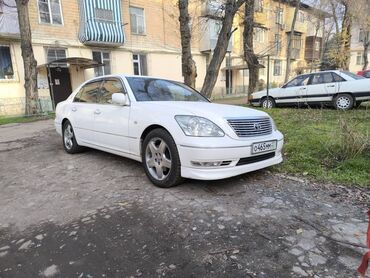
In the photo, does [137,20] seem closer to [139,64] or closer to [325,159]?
[139,64]

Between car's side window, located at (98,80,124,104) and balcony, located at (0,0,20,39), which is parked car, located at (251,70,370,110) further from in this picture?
balcony, located at (0,0,20,39)

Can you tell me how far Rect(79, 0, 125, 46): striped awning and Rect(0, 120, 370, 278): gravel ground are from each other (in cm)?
1475

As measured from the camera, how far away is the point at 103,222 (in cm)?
300

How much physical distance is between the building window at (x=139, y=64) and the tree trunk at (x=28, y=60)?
7.87 m

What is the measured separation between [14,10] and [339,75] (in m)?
15.1

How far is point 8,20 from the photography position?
46.4 feet

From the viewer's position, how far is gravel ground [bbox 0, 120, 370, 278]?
→ 227 cm

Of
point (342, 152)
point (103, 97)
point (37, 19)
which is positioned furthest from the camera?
point (37, 19)

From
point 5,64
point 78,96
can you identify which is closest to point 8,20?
point 5,64

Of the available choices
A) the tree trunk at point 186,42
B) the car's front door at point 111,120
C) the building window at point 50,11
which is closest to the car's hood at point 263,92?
the tree trunk at point 186,42

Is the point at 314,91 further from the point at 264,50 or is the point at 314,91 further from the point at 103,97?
the point at 264,50

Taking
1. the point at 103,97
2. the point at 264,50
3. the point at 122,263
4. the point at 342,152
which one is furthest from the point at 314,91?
the point at 264,50

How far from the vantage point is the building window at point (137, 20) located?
19875 millimetres

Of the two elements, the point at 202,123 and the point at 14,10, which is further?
the point at 14,10
